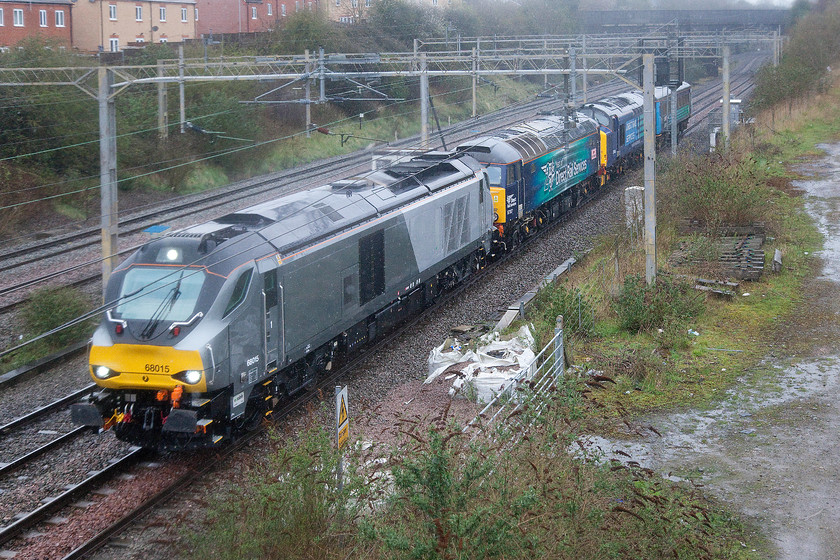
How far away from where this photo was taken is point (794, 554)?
25.0 feet

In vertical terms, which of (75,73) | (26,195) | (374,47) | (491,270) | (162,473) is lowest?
(162,473)

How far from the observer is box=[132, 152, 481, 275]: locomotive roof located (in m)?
10.8

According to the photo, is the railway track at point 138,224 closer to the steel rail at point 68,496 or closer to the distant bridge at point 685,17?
the steel rail at point 68,496

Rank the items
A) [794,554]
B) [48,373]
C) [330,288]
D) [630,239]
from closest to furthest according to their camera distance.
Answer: [794,554] → [330,288] → [48,373] → [630,239]

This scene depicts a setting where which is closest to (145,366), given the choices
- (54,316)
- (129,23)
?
(54,316)

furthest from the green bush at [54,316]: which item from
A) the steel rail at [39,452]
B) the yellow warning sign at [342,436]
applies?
the yellow warning sign at [342,436]

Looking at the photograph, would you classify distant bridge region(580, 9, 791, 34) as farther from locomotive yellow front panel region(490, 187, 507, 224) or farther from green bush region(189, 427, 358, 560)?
green bush region(189, 427, 358, 560)

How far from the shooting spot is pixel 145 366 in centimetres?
1014

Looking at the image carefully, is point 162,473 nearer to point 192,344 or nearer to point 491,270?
point 192,344

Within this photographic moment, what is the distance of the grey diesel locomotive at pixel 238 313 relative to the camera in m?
10.1

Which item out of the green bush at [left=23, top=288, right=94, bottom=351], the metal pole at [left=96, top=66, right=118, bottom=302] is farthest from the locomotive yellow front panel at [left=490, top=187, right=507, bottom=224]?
the green bush at [left=23, top=288, right=94, bottom=351]

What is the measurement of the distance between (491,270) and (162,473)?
11.7 meters

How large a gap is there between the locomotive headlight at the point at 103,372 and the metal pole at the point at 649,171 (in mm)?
9852

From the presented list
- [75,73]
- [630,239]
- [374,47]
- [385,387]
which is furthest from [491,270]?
[374,47]
